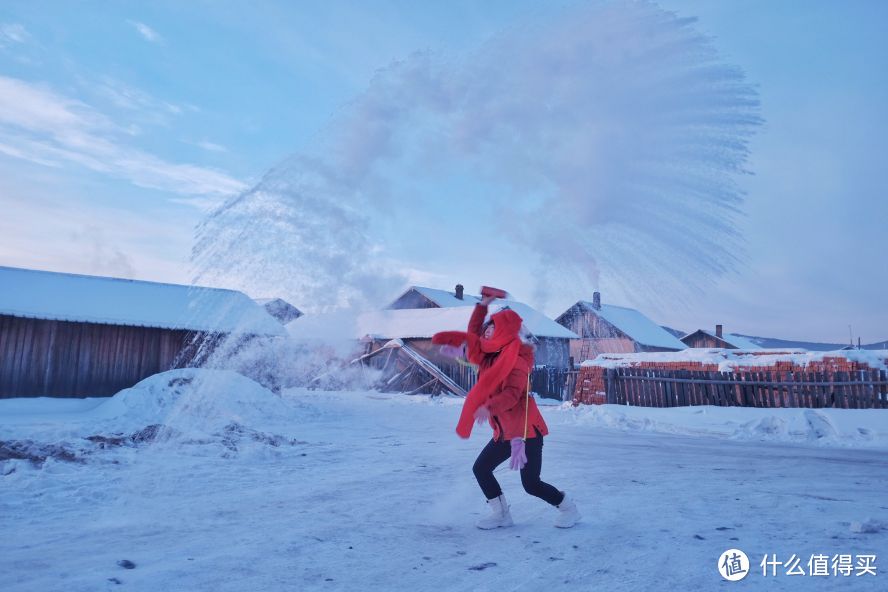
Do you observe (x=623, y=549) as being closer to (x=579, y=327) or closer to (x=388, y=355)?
(x=388, y=355)

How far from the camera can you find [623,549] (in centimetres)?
487

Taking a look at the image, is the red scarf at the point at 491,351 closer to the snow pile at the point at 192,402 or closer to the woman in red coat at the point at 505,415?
the woman in red coat at the point at 505,415

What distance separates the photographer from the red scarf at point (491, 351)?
214 inches

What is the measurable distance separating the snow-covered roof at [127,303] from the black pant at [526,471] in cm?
1754

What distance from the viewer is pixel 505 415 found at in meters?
5.50

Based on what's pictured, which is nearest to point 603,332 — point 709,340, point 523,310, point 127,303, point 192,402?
point 523,310

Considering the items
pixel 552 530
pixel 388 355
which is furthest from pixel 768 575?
pixel 388 355

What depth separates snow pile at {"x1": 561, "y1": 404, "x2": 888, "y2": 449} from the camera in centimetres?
1360

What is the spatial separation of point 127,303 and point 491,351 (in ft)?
62.8

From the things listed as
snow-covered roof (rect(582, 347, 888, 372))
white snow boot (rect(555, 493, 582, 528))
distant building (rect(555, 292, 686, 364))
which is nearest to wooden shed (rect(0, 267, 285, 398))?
snow-covered roof (rect(582, 347, 888, 372))

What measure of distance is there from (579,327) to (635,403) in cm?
3235

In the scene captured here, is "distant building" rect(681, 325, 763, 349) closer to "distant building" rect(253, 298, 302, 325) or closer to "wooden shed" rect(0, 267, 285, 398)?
"distant building" rect(253, 298, 302, 325)

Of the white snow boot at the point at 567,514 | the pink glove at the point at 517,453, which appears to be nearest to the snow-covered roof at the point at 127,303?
the pink glove at the point at 517,453

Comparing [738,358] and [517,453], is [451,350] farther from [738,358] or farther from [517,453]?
[738,358]
